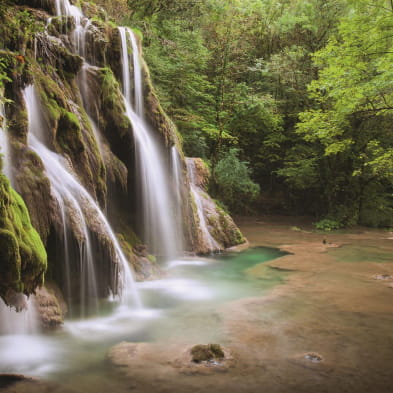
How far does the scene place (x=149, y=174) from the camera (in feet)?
33.5

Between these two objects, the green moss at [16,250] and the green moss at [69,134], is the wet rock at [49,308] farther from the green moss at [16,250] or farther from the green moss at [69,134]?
the green moss at [69,134]

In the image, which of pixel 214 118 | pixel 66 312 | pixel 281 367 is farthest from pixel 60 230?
pixel 214 118

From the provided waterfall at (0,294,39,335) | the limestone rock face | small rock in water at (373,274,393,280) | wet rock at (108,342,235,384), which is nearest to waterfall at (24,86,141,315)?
waterfall at (0,294,39,335)

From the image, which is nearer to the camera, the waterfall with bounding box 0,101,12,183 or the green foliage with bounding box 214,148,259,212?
the waterfall with bounding box 0,101,12,183

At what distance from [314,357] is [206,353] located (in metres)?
1.27

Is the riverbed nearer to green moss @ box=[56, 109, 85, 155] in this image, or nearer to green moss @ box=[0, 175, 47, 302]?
green moss @ box=[0, 175, 47, 302]

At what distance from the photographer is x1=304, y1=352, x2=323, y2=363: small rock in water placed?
434cm

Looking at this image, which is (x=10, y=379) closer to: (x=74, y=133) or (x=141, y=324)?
(x=141, y=324)

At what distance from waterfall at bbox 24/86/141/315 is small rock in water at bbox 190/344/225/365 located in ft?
8.11

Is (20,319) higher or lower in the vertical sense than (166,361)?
higher

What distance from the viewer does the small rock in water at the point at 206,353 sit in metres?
4.31

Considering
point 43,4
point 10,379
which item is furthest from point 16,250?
point 43,4

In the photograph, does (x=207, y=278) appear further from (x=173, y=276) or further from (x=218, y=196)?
(x=218, y=196)

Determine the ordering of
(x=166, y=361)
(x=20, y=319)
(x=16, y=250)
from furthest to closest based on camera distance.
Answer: (x=20, y=319) < (x=166, y=361) < (x=16, y=250)
